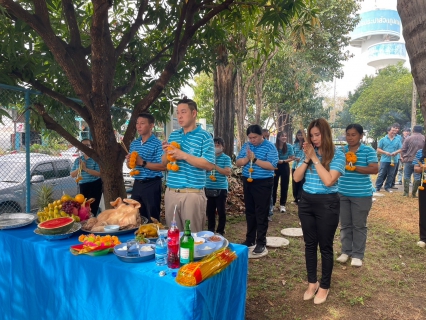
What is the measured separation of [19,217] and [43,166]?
12.3ft

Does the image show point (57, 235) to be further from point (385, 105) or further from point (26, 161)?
point (385, 105)

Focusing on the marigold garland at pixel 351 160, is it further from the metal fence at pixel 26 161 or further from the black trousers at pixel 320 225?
the metal fence at pixel 26 161

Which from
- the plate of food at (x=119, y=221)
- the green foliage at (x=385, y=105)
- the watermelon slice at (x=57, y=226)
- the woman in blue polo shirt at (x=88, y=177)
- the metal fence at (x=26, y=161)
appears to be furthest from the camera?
the green foliage at (x=385, y=105)

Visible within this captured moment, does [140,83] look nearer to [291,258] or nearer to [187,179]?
[187,179]

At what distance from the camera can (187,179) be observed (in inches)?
115

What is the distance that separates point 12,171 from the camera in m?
5.50

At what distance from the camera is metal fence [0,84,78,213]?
12.3 ft

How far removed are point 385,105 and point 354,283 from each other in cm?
3310

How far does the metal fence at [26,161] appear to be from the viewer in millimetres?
3746

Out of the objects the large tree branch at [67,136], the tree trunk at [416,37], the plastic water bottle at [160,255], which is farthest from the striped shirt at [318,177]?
the large tree branch at [67,136]

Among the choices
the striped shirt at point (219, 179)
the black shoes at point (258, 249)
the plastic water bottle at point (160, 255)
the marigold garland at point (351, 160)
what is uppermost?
the marigold garland at point (351, 160)

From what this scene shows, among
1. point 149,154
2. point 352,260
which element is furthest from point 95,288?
point 352,260

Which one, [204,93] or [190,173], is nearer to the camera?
[190,173]

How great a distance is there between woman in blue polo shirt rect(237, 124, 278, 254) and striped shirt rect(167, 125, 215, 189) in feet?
5.16
